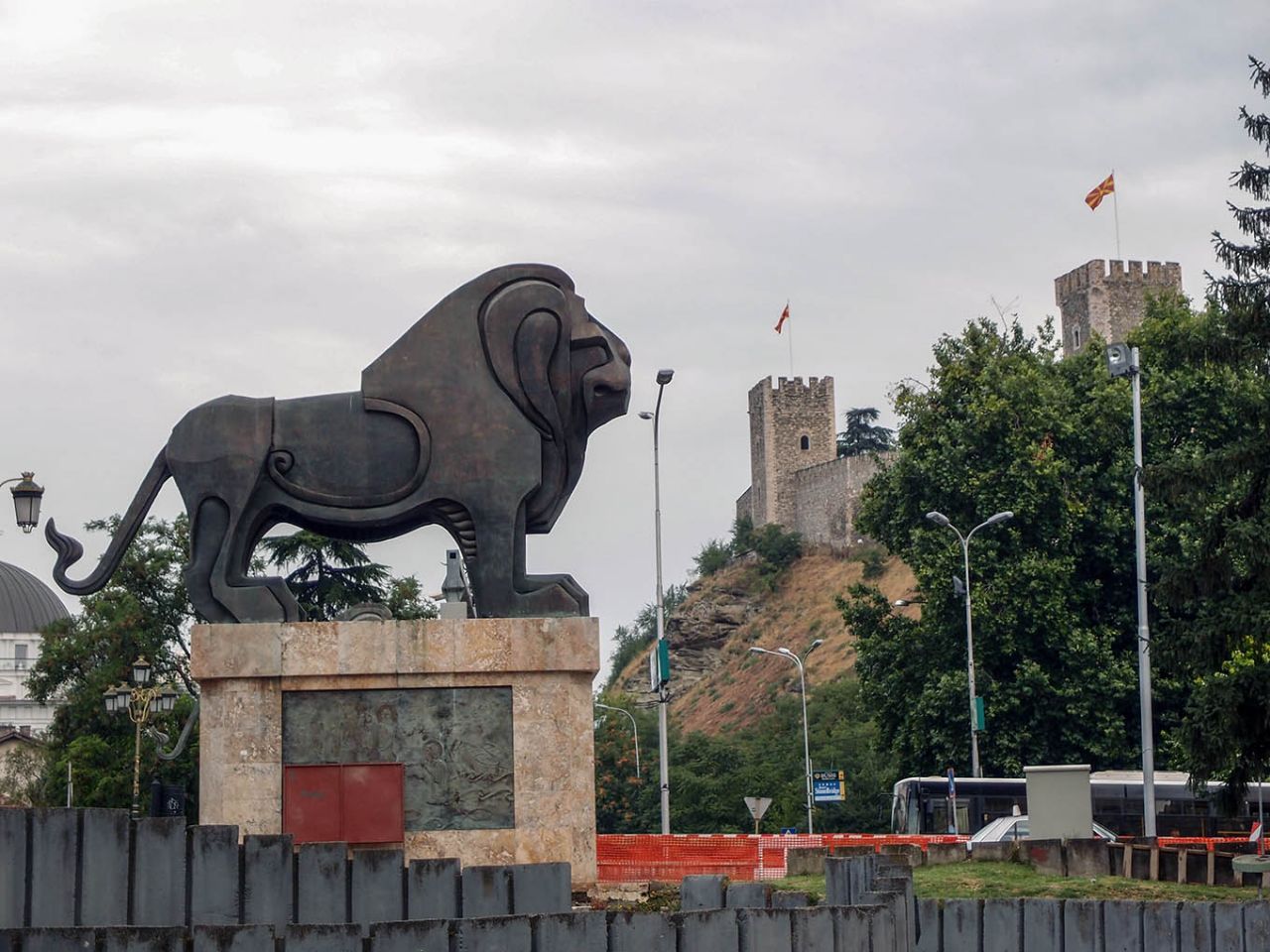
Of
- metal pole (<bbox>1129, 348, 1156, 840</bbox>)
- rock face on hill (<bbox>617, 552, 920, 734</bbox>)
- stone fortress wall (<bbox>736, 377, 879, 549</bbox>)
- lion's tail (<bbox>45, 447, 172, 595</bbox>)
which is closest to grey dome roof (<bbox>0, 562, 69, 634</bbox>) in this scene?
rock face on hill (<bbox>617, 552, 920, 734</bbox>)

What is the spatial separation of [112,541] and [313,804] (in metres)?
3.99

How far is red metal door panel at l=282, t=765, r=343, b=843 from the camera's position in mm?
20297

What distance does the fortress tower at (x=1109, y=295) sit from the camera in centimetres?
9156

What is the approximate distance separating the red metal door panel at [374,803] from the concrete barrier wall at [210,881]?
616cm

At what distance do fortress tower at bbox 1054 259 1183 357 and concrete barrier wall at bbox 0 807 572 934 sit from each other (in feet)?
263

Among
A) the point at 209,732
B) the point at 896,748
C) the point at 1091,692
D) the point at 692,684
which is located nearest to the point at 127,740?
the point at 896,748

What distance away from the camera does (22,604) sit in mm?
127562

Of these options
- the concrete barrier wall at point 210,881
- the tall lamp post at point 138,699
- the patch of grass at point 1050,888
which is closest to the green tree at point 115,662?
the tall lamp post at point 138,699

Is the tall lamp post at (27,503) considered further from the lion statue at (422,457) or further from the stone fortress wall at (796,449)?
the stone fortress wall at (796,449)

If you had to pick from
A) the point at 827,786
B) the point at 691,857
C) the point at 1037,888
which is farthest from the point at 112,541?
the point at 827,786

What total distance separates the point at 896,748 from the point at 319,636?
2737 centimetres

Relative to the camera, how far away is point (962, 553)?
4538cm

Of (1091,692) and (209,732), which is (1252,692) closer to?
(209,732)

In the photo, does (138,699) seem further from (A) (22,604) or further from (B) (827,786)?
(A) (22,604)
